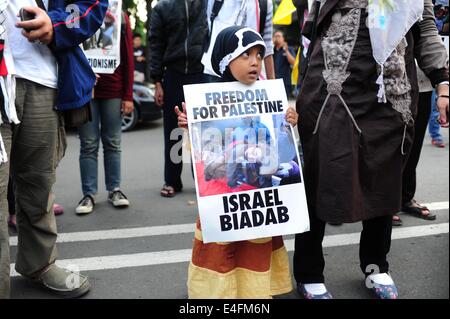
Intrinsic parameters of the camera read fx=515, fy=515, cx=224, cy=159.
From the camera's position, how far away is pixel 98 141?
427 cm

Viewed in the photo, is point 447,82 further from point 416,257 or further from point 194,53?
point 194,53

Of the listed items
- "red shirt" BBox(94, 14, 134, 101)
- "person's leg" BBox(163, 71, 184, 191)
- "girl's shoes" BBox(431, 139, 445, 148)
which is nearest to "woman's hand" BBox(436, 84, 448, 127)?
"person's leg" BBox(163, 71, 184, 191)

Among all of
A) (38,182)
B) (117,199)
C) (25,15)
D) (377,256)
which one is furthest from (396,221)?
(25,15)

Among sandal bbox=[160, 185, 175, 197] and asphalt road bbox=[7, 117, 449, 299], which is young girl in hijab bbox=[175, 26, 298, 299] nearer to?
asphalt road bbox=[7, 117, 449, 299]

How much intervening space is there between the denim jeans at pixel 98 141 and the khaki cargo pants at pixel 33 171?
61.3 inches

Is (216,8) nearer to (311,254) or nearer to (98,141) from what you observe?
(98,141)

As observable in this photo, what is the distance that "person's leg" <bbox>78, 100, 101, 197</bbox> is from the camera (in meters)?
4.19

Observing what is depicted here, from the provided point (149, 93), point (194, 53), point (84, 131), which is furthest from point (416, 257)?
point (149, 93)

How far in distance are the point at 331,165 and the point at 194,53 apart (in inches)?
92.5

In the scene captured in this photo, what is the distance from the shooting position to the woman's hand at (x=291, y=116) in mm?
2340

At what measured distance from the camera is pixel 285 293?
2.69m

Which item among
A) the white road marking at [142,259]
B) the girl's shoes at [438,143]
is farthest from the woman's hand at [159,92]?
the girl's shoes at [438,143]

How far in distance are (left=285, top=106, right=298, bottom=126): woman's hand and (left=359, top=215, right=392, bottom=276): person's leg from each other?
0.75 metres

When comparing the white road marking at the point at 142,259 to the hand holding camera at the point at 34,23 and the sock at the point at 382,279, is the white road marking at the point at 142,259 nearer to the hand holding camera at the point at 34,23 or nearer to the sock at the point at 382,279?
the sock at the point at 382,279
